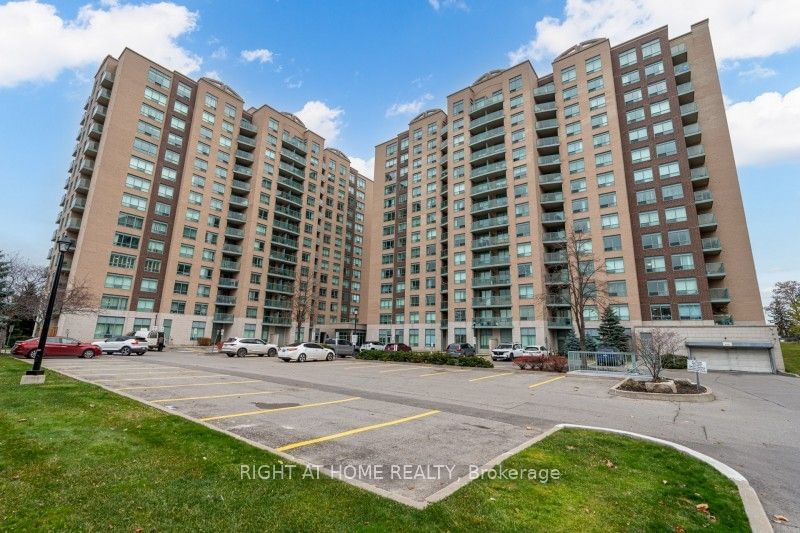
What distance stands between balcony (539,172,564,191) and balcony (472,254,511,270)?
38.1 feet

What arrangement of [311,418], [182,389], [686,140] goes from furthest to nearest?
[686,140]
[182,389]
[311,418]

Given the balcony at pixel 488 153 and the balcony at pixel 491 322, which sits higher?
the balcony at pixel 488 153

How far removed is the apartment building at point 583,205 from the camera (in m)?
44.5

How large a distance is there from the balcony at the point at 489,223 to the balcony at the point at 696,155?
23557mm

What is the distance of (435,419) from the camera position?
31.2ft

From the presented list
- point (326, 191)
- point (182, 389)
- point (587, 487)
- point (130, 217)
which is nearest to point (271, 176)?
point (326, 191)

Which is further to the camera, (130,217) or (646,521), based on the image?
(130,217)

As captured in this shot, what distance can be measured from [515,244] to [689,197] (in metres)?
21.0

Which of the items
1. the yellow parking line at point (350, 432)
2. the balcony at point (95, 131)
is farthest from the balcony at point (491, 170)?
the balcony at point (95, 131)

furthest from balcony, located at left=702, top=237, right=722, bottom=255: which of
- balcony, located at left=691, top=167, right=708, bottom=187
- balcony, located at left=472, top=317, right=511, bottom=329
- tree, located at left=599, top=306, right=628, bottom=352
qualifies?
balcony, located at left=472, top=317, right=511, bottom=329

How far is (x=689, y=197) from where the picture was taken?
4509cm

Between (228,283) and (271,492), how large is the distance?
60272mm

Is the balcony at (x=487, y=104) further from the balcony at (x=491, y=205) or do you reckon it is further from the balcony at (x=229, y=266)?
the balcony at (x=229, y=266)

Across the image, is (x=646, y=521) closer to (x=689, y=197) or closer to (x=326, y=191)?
(x=689, y=197)
